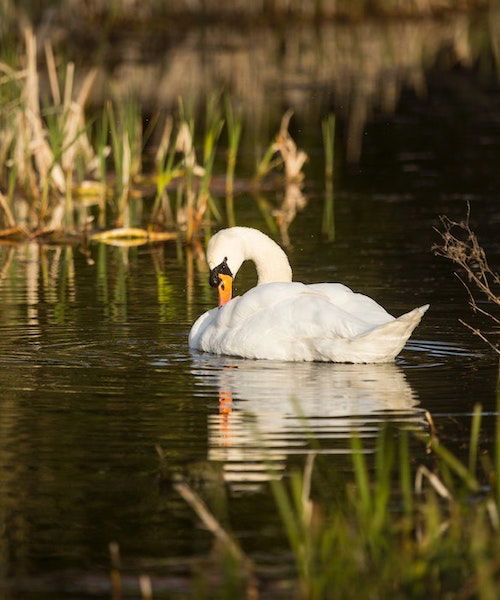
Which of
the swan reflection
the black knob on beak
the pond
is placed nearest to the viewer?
the pond

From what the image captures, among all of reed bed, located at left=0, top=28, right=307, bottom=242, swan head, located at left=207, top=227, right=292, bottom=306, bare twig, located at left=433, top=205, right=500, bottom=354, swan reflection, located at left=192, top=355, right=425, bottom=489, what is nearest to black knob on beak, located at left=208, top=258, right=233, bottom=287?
swan head, located at left=207, top=227, right=292, bottom=306

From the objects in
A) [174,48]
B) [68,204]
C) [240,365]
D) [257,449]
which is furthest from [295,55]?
[257,449]

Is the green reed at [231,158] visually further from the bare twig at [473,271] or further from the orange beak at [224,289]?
the orange beak at [224,289]

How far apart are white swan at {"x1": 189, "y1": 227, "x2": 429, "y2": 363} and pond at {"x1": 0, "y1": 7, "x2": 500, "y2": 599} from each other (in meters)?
0.09

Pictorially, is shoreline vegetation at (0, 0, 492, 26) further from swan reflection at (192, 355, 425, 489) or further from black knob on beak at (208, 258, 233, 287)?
swan reflection at (192, 355, 425, 489)

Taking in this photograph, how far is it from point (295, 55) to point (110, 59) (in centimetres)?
397

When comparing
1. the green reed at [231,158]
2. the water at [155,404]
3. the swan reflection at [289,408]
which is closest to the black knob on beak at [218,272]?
the water at [155,404]

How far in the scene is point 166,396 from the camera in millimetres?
8336

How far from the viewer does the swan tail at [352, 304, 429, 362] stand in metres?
8.43

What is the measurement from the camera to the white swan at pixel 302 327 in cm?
884

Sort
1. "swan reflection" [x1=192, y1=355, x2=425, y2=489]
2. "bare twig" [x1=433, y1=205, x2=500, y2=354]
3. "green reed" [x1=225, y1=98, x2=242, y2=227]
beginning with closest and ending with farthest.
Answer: "swan reflection" [x1=192, y1=355, x2=425, y2=489] < "bare twig" [x1=433, y1=205, x2=500, y2=354] < "green reed" [x1=225, y1=98, x2=242, y2=227]

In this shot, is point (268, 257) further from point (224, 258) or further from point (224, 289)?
point (224, 289)

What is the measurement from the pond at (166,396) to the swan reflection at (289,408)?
16mm

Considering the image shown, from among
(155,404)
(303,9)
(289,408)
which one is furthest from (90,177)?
(303,9)
